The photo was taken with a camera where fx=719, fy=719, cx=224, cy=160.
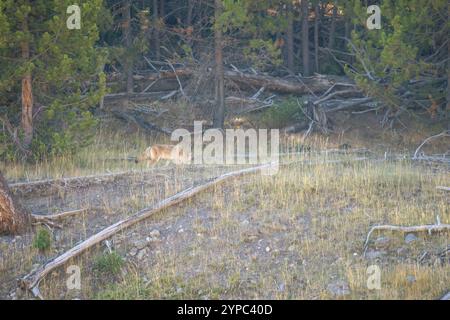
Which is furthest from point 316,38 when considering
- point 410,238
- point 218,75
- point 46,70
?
point 410,238

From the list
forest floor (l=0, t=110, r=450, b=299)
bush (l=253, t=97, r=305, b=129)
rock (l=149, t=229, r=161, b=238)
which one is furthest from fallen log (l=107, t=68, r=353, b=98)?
rock (l=149, t=229, r=161, b=238)

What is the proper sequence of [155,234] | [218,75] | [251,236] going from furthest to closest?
[218,75], [155,234], [251,236]

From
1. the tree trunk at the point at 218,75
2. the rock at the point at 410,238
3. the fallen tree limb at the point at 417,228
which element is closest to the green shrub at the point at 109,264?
the fallen tree limb at the point at 417,228

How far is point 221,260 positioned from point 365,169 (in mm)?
4703

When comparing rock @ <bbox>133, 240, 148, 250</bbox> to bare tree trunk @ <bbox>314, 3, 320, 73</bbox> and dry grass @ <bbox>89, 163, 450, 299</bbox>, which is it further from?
bare tree trunk @ <bbox>314, 3, 320, 73</bbox>

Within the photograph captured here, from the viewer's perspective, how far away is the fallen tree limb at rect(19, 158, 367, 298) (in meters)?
8.97

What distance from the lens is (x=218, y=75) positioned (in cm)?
1883

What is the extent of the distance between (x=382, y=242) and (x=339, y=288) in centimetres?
154

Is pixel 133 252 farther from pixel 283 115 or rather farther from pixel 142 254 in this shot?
pixel 283 115

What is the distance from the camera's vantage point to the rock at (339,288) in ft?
28.0

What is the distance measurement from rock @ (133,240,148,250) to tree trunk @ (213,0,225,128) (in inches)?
334

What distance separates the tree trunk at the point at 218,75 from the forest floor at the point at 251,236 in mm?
4958
